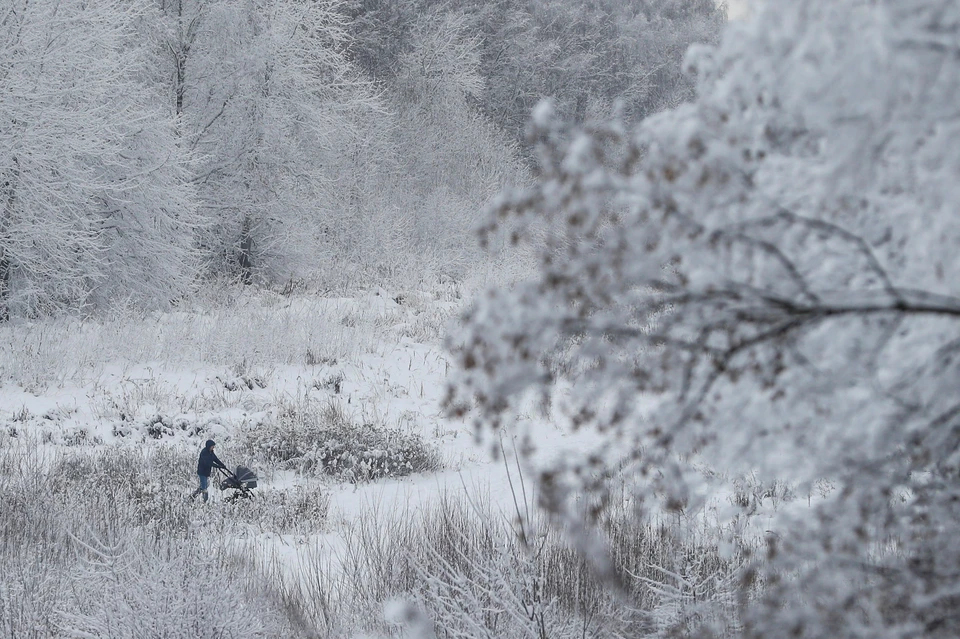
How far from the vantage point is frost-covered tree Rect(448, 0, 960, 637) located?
151 cm

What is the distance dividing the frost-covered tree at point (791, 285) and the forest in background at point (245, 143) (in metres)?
2.90

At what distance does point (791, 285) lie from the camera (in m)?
1.71

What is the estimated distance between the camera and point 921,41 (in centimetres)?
142

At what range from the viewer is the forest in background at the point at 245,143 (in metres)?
12.6

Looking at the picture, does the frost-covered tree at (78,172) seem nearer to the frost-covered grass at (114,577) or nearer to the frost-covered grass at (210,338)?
the frost-covered grass at (210,338)

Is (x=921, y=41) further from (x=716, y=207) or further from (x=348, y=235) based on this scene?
(x=348, y=235)

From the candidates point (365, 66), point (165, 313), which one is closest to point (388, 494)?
point (165, 313)

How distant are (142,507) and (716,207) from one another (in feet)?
19.8

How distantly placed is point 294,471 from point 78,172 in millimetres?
7593

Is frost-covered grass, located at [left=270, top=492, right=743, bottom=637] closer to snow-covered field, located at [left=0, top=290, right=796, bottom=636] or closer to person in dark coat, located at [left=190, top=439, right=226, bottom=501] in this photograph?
snow-covered field, located at [left=0, top=290, right=796, bottom=636]

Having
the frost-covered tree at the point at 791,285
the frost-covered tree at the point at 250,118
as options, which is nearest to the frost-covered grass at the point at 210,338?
the frost-covered tree at the point at 250,118

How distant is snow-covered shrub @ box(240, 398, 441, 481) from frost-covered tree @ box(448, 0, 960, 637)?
21.2 ft

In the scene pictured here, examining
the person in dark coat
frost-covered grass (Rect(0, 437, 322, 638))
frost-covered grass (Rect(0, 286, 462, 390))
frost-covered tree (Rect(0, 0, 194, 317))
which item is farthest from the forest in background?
the person in dark coat

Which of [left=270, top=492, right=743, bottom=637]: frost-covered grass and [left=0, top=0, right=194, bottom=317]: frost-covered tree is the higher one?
[left=0, top=0, right=194, bottom=317]: frost-covered tree
